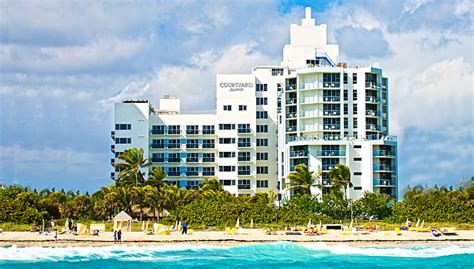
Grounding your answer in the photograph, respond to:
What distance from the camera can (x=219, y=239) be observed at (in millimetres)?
75000

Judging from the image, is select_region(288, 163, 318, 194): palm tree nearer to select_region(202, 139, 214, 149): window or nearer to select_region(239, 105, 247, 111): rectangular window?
select_region(239, 105, 247, 111): rectangular window

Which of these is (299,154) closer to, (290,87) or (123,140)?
(290,87)

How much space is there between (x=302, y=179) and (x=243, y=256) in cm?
3112

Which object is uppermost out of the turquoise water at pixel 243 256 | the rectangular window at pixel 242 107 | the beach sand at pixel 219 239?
the rectangular window at pixel 242 107

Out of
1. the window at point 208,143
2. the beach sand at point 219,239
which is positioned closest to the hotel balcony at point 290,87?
the window at point 208,143

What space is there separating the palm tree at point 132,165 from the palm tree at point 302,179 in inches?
771

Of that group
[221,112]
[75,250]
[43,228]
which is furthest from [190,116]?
[75,250]

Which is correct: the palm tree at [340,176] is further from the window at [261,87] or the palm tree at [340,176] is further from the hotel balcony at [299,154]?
the window at [261,87]

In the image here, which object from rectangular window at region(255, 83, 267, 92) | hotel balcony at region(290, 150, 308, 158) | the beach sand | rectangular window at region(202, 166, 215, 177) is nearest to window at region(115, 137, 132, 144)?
rectangular window at region(202, 166, 215, 177)

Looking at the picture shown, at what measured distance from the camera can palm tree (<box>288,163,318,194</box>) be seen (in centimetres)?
10044

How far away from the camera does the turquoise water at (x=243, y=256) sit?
6638 centimetres

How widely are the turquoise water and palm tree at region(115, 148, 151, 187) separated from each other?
110ft

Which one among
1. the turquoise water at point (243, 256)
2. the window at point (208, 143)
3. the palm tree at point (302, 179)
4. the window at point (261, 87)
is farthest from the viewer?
the window at point (208, 143)

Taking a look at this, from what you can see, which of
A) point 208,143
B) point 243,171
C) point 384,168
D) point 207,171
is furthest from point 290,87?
point 207,171
